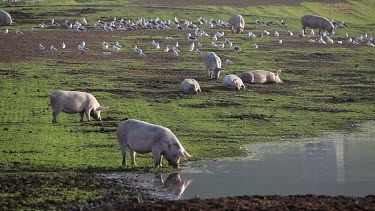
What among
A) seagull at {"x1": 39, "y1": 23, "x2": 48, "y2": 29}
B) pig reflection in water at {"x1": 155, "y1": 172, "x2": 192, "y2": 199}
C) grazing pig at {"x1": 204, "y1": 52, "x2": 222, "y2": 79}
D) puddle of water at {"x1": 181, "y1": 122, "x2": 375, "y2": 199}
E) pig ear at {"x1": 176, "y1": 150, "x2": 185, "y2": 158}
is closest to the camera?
pig reflection in water at {"x1": 155, "y1": 172, "x2": 192, "y2": 199}

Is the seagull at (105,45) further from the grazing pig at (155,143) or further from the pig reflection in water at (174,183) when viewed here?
the pig reflection in water at (174,183)

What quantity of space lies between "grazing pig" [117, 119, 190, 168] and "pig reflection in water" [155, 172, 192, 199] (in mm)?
457

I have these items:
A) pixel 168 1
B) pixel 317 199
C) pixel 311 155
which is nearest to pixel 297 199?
pixel 317 199

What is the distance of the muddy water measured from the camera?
1895cm

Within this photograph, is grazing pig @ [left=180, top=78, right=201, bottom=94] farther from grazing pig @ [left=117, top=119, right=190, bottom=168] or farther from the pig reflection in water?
the pig reflection in water

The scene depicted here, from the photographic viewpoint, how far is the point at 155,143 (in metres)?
20.4

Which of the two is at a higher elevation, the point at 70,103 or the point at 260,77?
the point at 70,103

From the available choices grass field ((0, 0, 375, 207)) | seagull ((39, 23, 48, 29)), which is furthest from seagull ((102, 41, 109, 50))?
seagull ((39, 23, 48, 29))

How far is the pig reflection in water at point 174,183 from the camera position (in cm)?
1873

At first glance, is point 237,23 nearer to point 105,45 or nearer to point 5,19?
point 105,45

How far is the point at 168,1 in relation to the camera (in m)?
84.6

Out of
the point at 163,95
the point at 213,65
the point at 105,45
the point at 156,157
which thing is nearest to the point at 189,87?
the point at 163,95

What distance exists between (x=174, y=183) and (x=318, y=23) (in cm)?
4631

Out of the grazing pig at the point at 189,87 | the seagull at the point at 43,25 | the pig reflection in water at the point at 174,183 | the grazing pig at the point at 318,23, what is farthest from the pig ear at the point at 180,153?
the grazing pig at the point at 318,23
